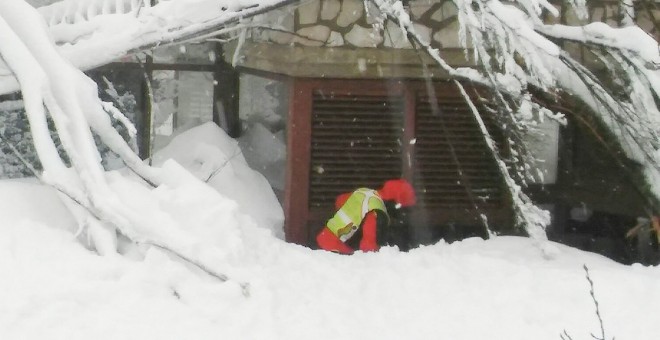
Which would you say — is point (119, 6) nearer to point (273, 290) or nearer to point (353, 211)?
point (353, 211)

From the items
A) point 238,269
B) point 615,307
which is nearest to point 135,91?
point 238,269

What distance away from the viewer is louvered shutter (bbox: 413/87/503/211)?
8570mm

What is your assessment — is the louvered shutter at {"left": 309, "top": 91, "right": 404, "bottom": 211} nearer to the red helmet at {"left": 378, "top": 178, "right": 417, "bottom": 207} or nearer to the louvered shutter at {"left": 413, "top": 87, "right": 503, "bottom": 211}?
the louvered shutter at {"left": 413, "top": 87, "right": 503, "bottom": 211}

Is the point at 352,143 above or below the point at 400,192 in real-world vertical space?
above

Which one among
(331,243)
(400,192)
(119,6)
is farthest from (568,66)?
(119,6)

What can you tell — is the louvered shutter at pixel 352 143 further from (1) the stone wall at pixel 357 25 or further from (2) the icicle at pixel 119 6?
Result: (2) the icicle at pixel 119 6

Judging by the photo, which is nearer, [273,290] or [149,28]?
[273,290]

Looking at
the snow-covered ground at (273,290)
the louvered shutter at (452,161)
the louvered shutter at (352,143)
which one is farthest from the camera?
the louvered shutter at (452,161)

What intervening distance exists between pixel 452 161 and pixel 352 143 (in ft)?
3.35

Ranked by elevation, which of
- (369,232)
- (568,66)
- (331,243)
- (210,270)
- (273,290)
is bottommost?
(331,243)

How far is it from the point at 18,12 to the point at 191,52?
3206 mm

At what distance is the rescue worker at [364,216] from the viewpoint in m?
7.76

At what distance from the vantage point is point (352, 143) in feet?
28.0

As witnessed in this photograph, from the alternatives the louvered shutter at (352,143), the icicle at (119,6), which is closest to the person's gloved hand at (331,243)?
the louvered shutter at (352,143)
